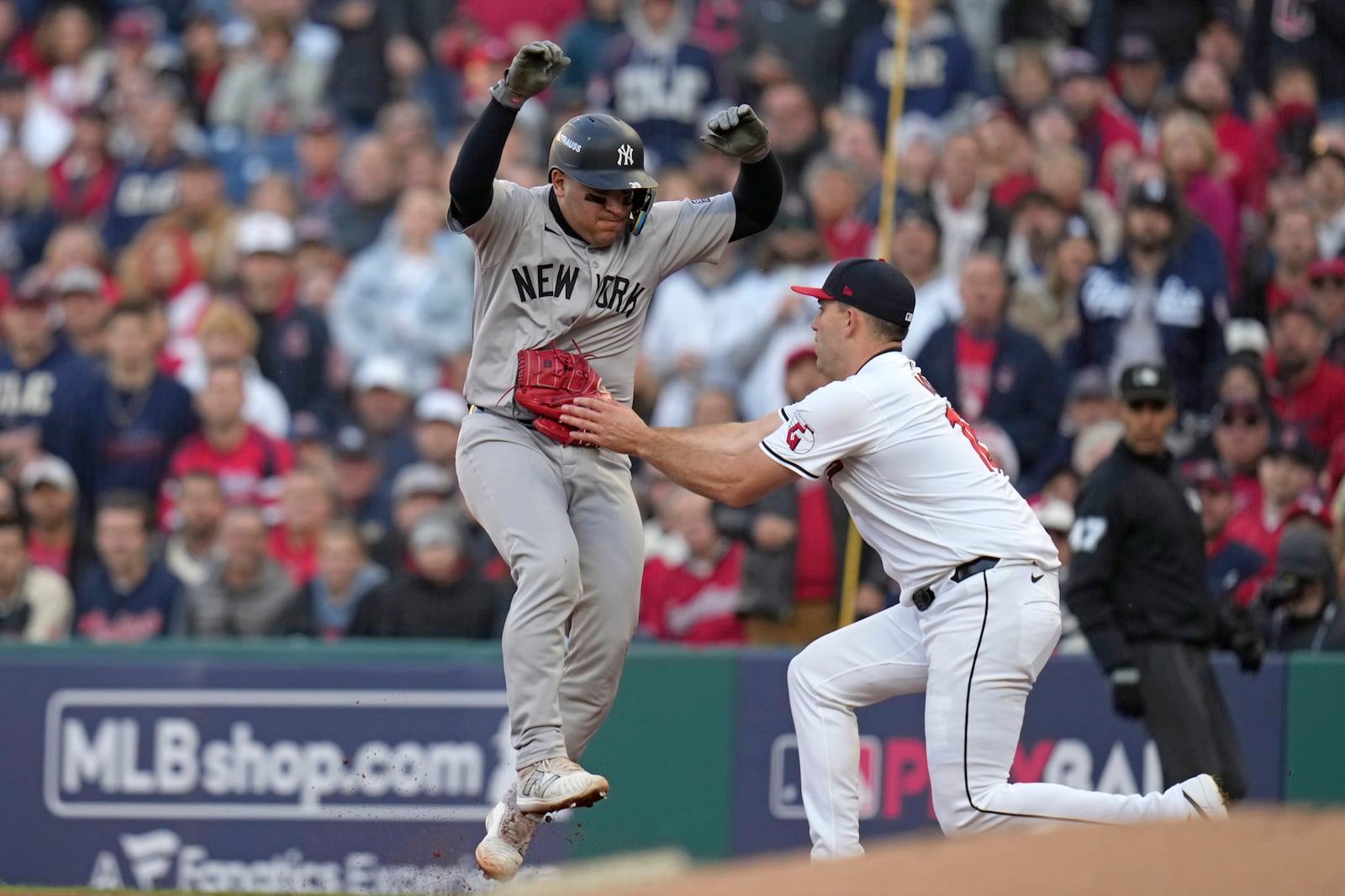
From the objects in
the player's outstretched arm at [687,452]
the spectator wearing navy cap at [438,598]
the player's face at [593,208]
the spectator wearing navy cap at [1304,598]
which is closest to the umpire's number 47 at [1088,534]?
the spectator wearing navy cap at [1304,598]

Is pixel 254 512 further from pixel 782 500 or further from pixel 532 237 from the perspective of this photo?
pixel 532 237

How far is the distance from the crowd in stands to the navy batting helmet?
3.53 metres

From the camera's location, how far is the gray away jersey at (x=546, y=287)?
6484mm

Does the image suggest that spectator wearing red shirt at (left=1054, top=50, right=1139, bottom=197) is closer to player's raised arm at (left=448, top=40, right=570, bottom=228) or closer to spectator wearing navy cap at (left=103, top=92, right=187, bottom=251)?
spectator wearing navy cap at (left=103, top=92, right=187, bottom=251)

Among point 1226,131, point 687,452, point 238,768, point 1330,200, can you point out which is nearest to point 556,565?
point 687,452

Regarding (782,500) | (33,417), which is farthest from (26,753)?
(782,500)

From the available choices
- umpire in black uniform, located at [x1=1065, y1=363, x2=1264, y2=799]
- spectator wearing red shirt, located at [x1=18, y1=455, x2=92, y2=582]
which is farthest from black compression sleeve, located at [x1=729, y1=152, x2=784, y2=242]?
spectator wearing red shirt, located at [x1=18, y1=455, x2=92, y2=582]

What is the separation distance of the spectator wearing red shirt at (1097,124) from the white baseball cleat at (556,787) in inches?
275

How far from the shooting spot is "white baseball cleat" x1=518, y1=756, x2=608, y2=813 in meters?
6.14

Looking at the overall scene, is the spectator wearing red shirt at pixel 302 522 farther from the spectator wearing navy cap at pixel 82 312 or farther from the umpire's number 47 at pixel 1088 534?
the umpire's number 47 at pixel 1088 534

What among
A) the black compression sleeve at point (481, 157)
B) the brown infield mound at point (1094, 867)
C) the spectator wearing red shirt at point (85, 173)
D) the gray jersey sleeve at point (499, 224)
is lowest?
the brown infield mound at point (1094, 867)

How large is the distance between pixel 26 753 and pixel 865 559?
428cm

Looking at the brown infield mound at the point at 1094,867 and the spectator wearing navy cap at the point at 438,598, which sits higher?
the spectator wearing navy cap at the point at 438,598

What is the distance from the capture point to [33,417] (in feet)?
38.1
